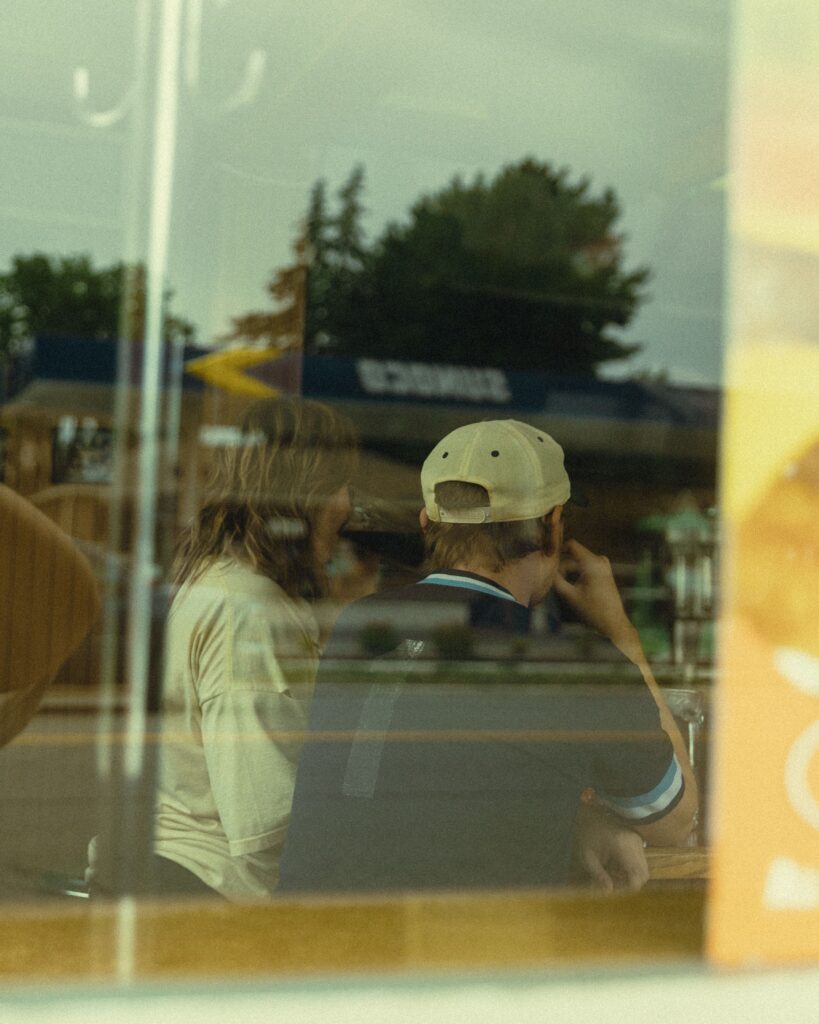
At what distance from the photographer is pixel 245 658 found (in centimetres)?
190

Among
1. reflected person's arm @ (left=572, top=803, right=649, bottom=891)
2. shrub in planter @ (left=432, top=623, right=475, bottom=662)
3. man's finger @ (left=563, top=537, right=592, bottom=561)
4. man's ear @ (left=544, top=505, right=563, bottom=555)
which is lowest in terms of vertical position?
reflected person's arm @ (left=572, top=803, right=649, bottom=891)

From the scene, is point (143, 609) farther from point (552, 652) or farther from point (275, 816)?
point (552, 652)

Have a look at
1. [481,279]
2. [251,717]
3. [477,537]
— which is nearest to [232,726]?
[251,717]

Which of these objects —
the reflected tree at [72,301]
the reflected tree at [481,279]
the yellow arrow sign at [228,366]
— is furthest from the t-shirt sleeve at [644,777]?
the reflected tree at [481,279]

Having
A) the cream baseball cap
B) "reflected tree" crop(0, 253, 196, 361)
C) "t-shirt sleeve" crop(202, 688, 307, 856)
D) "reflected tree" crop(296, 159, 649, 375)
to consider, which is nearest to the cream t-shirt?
"t-shirt sleeve" crop(202, 688, 307, 856)

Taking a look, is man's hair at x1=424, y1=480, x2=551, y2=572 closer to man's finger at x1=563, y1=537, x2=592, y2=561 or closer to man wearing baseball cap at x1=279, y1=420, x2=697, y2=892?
man wearing baseball cap at x1=279, y1=420, x2=697, y2=892

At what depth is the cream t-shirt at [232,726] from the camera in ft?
6.14

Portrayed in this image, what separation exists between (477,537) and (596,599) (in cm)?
35

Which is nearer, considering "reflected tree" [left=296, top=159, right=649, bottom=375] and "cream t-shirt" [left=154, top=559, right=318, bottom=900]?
"cream t-shirt" [left=154, top=559, right=318, bottom=900]

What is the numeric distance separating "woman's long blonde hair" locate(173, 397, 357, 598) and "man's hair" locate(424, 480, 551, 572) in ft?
1.11

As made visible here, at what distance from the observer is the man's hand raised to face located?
1.97 metres

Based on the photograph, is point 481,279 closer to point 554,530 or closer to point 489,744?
point 554,530

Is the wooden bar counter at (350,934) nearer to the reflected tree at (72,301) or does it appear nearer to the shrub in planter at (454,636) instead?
the shrub in planter at (454,636)

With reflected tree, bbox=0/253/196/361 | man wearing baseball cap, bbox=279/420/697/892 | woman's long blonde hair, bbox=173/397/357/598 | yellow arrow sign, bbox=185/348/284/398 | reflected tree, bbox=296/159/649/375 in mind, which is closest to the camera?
man wearing baseball cap, bbox=279/420/697/892
